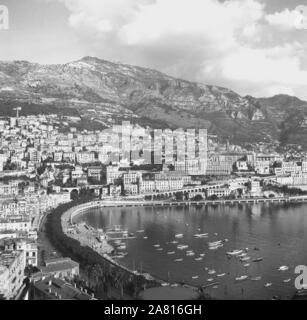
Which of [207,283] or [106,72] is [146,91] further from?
[207,283]

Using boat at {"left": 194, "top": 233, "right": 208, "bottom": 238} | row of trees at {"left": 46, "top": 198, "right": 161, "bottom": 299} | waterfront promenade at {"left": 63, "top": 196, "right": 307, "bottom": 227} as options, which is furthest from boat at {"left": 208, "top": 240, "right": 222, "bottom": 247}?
waterfront promenade at {"left": 63, "top": 196, "right": 307, "bottom": 227}

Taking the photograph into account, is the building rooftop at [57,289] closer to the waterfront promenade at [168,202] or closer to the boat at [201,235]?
the boat at [201,235]

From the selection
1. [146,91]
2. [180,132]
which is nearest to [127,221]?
[180,132]

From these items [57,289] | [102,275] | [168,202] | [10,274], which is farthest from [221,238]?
[168,202]

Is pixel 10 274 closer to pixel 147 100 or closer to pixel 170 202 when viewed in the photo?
pixel 170 202

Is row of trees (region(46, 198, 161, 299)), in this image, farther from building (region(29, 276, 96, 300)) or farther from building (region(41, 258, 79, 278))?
building (region(29, 276, 96, 300))

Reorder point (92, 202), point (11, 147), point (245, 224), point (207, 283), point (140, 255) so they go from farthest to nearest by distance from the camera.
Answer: point (11, 147) → point (92, 202) → point (245, 224) → point (140, 255) → point (207, 283)
